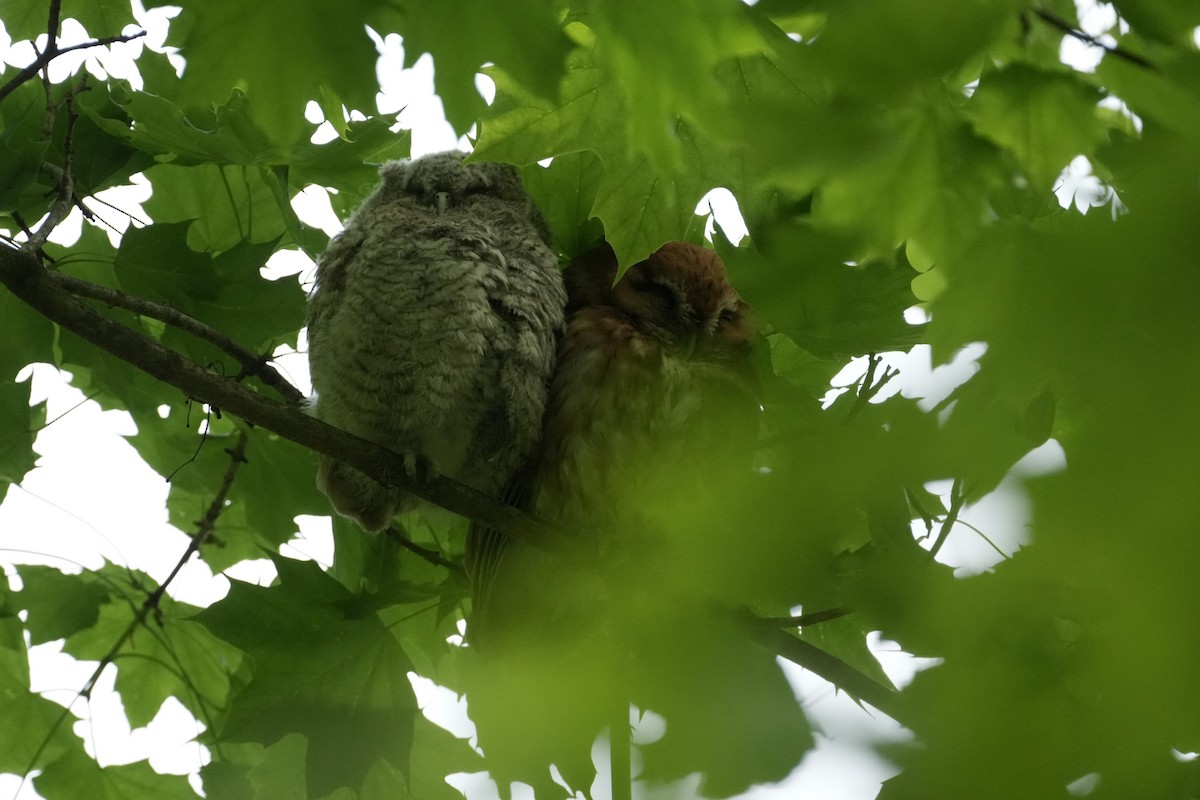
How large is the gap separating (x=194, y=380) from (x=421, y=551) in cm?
81

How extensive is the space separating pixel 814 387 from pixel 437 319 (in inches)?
30.1

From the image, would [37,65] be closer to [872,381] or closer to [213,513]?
[213,513]

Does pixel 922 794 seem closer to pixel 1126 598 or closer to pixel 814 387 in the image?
pixel 1126 598

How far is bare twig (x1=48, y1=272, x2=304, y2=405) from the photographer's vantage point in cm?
184

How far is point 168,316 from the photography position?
1892 mm

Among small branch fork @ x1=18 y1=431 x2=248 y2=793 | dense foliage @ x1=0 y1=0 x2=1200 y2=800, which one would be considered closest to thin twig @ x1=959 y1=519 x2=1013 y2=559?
dense foliage @ x1=0 y1=0 x2=1200 y2=800

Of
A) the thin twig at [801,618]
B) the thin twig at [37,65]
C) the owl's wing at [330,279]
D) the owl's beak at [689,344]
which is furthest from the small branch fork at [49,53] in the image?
the thin twig at [801,618]

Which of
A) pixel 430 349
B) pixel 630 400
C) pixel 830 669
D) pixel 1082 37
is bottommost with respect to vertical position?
pixel 830 669

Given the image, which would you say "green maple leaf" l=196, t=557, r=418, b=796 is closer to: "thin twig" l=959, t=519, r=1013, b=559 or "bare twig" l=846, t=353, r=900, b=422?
"bare twig" l=846, t=353, r=900, b=422

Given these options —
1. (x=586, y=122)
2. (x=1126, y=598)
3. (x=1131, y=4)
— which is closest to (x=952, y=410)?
(x=1126, y=598)

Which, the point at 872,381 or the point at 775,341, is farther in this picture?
the point at 775,341

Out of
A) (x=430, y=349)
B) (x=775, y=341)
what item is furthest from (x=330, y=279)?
(x=775, y=341)

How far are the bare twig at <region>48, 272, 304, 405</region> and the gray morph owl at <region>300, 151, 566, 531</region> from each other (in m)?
0.20

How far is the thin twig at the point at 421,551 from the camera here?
2410 mm
